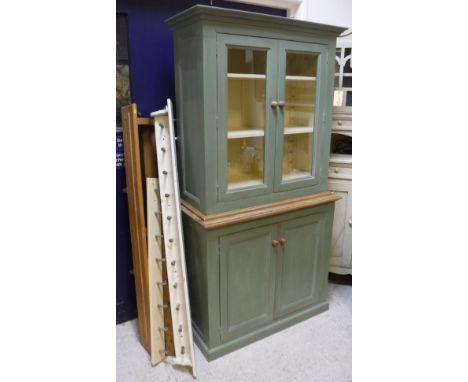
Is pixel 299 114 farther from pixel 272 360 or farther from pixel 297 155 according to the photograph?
pixel 272 360

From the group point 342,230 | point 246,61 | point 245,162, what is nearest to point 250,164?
point 245,162

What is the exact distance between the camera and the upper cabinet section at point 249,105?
168 cm

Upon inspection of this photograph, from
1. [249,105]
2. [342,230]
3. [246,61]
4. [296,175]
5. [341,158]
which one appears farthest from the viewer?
[342,230]

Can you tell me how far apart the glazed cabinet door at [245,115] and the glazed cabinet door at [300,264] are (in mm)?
362

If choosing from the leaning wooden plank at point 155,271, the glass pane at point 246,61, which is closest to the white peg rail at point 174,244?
the leaning wooden plank at point 155,271

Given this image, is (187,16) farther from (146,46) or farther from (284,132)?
(284,132)

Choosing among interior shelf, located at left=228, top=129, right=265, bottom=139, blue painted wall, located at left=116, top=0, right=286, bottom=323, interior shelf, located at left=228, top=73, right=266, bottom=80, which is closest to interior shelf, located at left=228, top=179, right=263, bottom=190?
interior shelf, located at left=228, top=129, right=265, bottom=139

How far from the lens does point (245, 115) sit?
75.5 inches

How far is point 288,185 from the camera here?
6.72ft

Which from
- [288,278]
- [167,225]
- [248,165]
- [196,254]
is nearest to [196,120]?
[248,165]

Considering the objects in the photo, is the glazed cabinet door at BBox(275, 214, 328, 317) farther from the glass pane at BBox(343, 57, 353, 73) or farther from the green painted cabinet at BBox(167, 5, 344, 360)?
the glass pane at BBox(343, 57, 353, 73)

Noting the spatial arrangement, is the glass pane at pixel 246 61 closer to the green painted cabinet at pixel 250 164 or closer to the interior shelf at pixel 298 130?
the green painted cabinet at pixel 250 164

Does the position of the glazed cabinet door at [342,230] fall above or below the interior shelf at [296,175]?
below

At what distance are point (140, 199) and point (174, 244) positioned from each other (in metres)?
0.31
